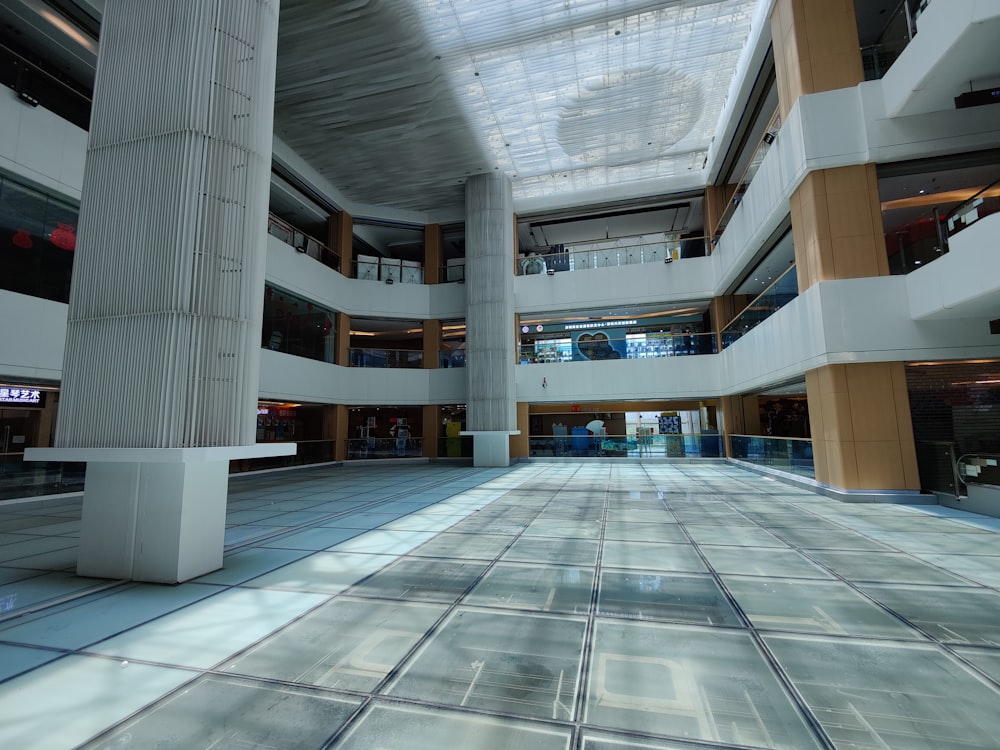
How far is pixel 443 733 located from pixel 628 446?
17948 millimetres

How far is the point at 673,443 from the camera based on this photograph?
1889 centimetres

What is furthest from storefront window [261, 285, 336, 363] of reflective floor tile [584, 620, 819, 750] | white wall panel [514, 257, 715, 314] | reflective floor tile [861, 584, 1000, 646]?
reflective floor tile [861, 584, 1000, 646]

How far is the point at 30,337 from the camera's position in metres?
9.53

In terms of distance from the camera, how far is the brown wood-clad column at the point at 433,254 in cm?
2180

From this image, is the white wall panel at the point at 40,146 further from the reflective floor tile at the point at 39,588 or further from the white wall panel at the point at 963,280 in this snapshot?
the white wall panel at the point at 963,280

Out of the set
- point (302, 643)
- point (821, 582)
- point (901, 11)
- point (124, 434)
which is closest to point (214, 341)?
point (124, 434)

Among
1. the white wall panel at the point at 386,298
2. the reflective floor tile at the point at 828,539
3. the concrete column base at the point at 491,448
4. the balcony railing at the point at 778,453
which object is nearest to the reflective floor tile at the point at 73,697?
the reflective floor tile at the point at 828,539

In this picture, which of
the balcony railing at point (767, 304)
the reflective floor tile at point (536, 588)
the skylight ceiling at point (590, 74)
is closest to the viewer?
the reflective floor tile at point (536, 588)

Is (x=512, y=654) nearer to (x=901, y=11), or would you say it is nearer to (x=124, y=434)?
(x=124, y=434)

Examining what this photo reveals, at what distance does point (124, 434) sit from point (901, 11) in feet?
53.0

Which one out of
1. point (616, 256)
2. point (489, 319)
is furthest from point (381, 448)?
point (616, 256)

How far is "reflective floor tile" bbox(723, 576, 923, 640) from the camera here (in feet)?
11.0

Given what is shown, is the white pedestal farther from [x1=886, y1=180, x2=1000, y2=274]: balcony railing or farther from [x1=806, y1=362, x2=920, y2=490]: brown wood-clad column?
[x1=886, y1=180, x2=1000, y2=274]: balcony railing

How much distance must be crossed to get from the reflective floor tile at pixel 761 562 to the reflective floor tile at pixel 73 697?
466 centimetres
